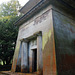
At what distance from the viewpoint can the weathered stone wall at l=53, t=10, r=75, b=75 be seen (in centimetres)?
427

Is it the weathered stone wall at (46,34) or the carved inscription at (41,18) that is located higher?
the carved inscription at (41,18)

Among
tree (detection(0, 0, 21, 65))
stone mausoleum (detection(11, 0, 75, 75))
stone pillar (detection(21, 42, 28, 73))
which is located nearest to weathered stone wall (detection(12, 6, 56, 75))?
stone mausoleum (detection(11, 0, 75, 75))

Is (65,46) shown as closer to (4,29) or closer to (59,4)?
(59,4)

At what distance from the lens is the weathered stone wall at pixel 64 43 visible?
14.0 feet

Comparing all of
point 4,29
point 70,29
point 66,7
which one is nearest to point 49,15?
point 66,7

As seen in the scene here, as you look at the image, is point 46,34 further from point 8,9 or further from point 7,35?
point 8,9

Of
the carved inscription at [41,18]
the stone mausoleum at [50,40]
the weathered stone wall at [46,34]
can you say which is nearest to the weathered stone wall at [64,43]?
the stone mausoleum at [50,40]

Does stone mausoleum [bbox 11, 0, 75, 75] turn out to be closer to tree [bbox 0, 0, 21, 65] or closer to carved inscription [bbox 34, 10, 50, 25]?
carved inscription [bbox 34, 10, 50, 25]

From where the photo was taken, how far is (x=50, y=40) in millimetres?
4637

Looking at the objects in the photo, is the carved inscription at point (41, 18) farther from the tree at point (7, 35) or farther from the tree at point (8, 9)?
the tree at point (8, 9)

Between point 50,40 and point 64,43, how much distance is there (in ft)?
3.10

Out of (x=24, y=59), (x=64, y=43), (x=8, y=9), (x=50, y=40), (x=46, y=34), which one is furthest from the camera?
(x=8, y=9)

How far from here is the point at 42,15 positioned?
575 cm

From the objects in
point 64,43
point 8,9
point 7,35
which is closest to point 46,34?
point 64,43
